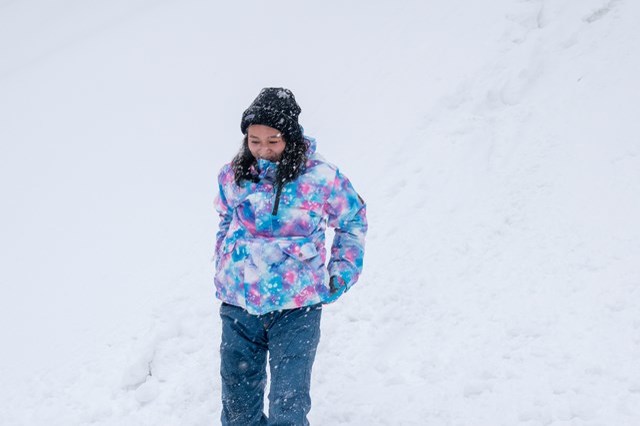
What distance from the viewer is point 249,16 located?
41.4ft

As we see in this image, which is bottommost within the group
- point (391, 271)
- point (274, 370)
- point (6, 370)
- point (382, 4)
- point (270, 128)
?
point (6, 370)

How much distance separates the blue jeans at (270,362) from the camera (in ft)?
8.90

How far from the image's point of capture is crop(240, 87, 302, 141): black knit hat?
2.83m

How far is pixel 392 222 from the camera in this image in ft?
18.5

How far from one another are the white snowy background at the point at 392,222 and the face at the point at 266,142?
1.77 meters

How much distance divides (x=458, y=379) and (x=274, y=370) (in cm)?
148

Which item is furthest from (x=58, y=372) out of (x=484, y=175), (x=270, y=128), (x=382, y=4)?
(x=382, y=4)

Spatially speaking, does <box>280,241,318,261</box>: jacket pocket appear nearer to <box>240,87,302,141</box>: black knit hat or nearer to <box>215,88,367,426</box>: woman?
<box>215,88,367,426</box>: woman

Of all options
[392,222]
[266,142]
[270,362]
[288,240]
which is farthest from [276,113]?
[392,222]

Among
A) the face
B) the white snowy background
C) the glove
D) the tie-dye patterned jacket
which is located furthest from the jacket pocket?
the white snowy background

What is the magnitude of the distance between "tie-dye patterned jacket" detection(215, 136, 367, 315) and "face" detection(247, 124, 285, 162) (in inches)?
2.0

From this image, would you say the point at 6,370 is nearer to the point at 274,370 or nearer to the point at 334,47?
the point at 274,370

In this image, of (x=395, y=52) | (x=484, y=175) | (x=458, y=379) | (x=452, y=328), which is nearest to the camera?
(x=458, y=379)

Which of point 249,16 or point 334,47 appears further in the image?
point 249,16
